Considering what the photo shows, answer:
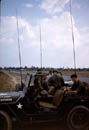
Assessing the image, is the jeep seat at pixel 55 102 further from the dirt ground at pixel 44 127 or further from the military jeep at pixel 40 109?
the dirt ground at pixel 44 127

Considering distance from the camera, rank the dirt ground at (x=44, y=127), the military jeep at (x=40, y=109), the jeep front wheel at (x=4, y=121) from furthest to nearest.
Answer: the dirt ground at (x=44, y=127) → the military jeep at (x=40, y=109) → the jeep front wheel at (x=4, y=121)

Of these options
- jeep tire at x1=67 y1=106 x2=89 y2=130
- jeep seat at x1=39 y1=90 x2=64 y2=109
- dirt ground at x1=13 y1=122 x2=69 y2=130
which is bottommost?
dirt ground at x1=13 y1=122 x2=69 y2=130

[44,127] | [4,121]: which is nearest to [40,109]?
[44,127]

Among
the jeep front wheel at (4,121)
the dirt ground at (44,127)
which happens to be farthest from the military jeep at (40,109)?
the dirt ground at (44,127)

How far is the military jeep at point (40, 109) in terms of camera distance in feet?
16.3

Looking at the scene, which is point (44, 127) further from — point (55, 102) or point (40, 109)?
point (55, 102)

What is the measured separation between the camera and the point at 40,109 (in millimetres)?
5156

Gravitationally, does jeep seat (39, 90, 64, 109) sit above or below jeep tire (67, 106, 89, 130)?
above

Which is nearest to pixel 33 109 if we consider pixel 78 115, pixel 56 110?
pixel 56 110

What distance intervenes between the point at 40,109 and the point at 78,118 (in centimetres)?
111

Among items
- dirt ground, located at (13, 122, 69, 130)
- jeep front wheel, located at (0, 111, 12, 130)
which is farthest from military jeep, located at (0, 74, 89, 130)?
dirt ground, located at (13, 122, 69, 130)

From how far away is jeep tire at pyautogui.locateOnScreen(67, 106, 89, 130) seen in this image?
519 centimetres

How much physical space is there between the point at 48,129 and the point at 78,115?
97cm

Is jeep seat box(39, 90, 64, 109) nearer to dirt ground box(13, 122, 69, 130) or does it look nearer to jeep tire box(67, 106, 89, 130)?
jeep tire box(67, 106, 89, 130)
